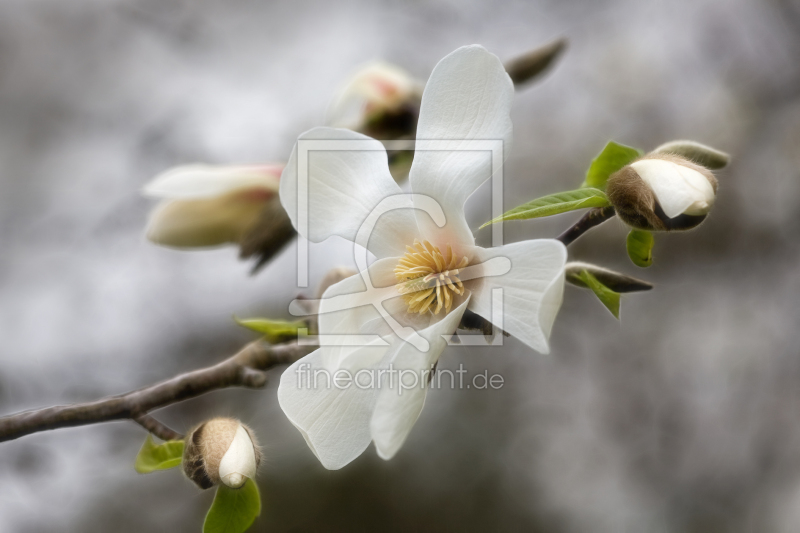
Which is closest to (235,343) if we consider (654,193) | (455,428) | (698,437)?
(455,428)

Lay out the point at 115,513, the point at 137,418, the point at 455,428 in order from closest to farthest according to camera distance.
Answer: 1. the point at 137,418
2. the point at 115,513
3. the point at 455,428

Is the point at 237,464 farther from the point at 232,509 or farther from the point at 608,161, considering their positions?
the point at 608,161

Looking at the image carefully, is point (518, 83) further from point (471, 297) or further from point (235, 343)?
point (235, 343)

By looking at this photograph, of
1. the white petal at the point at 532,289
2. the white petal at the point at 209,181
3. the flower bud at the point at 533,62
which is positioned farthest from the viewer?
the flower bud at the point at 533,62

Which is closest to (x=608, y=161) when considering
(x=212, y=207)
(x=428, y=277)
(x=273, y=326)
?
(x=428, y=277)

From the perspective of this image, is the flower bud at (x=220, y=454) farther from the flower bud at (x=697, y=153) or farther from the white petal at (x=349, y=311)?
Result: the flower bud at (x=697, y=153)

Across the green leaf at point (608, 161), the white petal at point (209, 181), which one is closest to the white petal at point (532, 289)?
the green leaf at point (608, 161)
